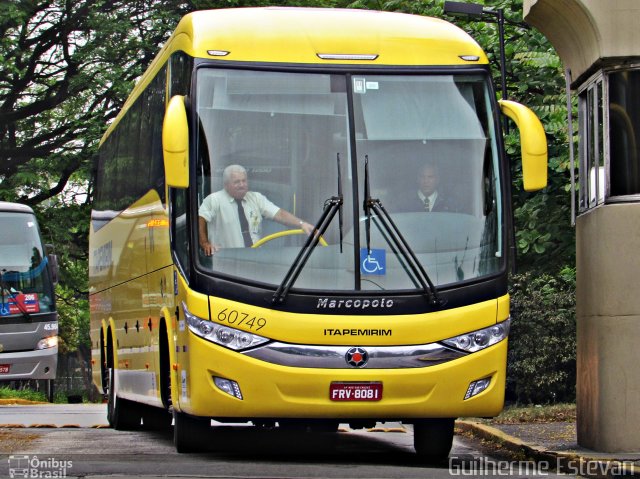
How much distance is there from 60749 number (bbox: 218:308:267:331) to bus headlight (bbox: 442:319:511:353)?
1.49 metres

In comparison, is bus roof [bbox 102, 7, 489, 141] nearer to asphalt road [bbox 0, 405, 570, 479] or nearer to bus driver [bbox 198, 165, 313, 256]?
bus driver [bbox 198, 165, 313, 256]

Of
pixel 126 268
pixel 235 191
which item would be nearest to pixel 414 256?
pixel 235 191

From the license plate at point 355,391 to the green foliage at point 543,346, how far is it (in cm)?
1032

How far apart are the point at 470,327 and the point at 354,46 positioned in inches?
102

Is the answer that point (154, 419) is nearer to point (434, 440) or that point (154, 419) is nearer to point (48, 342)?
point (434, 440)

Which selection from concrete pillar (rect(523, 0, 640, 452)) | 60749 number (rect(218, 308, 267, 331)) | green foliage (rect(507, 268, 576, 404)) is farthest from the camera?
green foliage (rect(507, 268, 576, 404))

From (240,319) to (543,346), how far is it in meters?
11.1


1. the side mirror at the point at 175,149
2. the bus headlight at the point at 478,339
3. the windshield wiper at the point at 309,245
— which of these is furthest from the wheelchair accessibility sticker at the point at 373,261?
the side mirror at the point at 175,149

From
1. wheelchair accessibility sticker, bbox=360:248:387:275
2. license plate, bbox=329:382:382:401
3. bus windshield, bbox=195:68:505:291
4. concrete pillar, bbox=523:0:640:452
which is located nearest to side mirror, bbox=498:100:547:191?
bus windshield, bbox=195:68:505:291

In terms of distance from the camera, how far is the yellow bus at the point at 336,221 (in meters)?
11.5

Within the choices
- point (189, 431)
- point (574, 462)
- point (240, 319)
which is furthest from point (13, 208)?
point (574, 462)

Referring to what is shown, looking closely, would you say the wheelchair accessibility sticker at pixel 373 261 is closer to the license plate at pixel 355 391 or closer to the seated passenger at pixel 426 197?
the seated passenger at pixel 426 197

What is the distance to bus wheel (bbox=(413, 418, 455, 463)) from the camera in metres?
12.8

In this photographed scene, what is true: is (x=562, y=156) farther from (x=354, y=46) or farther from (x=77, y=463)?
(x=77, y=463)
